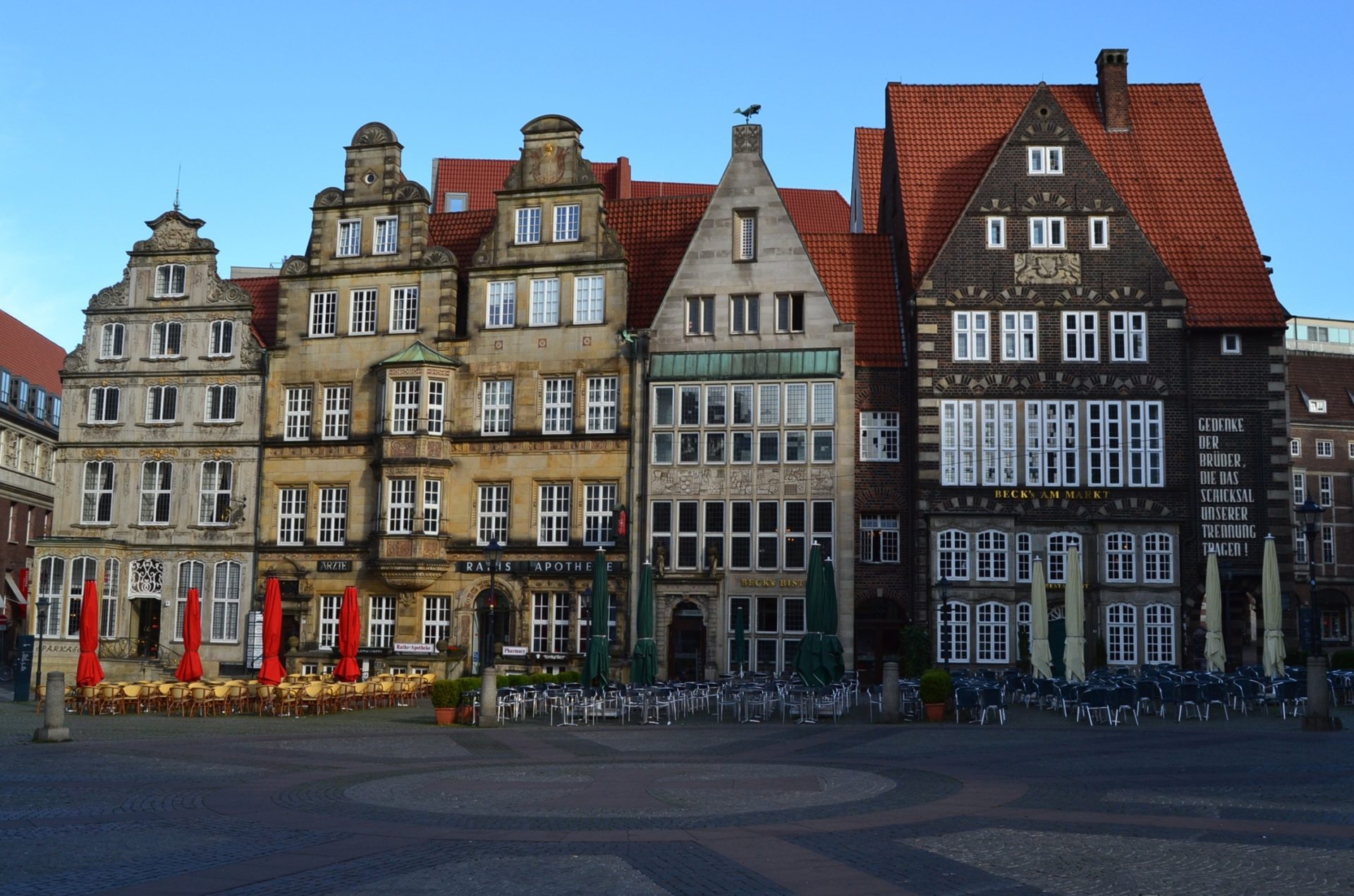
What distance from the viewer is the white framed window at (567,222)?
156 feet

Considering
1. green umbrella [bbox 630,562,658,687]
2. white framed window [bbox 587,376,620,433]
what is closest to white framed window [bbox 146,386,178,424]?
white framed window [bbox 587,376,620,433]

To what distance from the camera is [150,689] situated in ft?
115

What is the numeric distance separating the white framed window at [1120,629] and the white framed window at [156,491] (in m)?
32.3

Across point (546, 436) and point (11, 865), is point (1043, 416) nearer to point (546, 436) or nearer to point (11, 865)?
point (546, 436)

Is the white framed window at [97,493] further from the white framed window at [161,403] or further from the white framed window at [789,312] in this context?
the white framed window at [789,312]

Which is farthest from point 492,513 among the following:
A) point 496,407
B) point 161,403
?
point 161,403

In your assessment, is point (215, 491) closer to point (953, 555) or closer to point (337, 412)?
point (337, 412)

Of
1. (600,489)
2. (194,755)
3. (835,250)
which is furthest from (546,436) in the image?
(194,755)

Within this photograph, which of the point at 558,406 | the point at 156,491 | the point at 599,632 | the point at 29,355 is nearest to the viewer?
the point at 599,632

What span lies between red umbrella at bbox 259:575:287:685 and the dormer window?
17454 mm

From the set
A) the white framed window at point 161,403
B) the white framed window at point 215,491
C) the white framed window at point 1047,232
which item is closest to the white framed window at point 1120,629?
the white framed window at point 1047,232

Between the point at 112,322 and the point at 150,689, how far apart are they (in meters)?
20.4

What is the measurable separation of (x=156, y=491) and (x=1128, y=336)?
112 ft

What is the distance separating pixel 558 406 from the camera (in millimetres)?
46719
